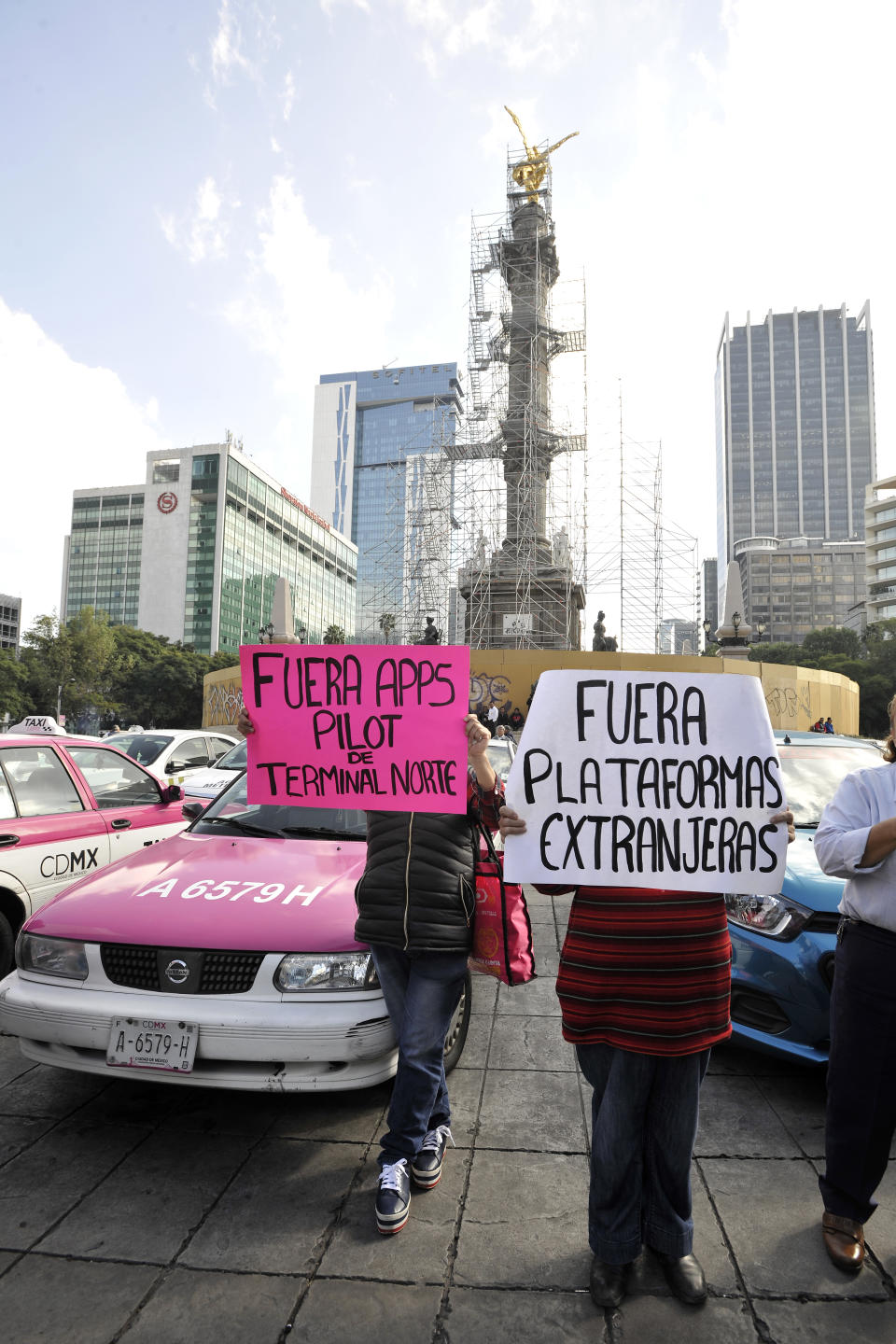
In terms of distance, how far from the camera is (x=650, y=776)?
2.45 metres

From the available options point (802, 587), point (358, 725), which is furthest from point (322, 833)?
point (802, 587)

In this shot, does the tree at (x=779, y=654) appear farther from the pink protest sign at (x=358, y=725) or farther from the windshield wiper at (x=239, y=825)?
the pink protest sign at (x=358, y=725)

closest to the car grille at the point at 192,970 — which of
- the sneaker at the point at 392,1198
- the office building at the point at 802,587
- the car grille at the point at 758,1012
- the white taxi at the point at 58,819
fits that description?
the sneaker at the point at 392,1198

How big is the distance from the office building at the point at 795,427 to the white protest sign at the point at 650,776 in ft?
558

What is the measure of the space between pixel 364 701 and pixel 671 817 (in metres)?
1.13

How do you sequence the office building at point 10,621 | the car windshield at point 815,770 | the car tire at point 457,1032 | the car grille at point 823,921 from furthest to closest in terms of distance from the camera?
the office building at point 10,621 < the car windshield at point 815,770 < the car tire at point 457,1032 < the car grille at point 823,921

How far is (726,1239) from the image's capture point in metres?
2.52

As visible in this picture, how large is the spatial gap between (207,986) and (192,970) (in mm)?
82

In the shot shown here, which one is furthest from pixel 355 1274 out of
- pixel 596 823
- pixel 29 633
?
→ pixel 29 633

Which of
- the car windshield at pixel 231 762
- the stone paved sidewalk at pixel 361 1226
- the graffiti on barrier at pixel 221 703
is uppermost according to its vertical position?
the graffiti on barrier at pixel 221 703

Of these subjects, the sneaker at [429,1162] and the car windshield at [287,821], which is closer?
the sneaker at [429,1162]

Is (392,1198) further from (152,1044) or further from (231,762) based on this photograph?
(231,762)

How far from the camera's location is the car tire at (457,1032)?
3.68 meters

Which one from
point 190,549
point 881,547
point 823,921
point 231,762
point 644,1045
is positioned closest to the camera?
point 644,1045
